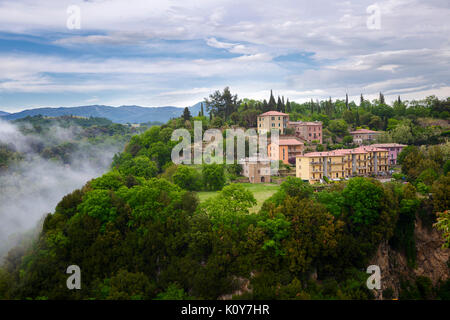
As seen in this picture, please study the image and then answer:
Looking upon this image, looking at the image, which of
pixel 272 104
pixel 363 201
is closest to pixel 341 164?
pixel 363 201

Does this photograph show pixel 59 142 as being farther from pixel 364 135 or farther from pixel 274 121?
pixel 364 135

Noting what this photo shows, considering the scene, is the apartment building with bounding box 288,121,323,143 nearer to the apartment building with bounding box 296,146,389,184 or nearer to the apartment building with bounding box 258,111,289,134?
the apartment building with bounding box 258,111,289,134

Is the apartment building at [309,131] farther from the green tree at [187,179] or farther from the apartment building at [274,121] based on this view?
the green tree at [187,179]

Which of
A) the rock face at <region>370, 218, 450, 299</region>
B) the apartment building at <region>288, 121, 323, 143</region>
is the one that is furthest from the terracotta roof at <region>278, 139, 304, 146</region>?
the rock face at <region>370, 218, 450, 299</region>

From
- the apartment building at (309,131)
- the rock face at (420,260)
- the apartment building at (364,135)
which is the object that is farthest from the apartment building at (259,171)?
the apartment building at (364,135)

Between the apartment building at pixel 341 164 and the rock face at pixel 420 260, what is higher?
the apartment building at pixel 341 164
